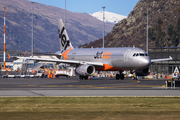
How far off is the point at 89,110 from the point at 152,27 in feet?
458

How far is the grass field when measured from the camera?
1326 cm

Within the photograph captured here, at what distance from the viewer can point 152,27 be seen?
151000 mm

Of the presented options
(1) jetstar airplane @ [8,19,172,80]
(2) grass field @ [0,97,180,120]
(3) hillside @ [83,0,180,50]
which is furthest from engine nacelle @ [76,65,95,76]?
(3) hillside @ [83,0,180,50]

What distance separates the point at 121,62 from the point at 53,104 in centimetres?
3088

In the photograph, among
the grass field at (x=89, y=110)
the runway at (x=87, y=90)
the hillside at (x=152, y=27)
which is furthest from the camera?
the hillside at (x=152, y=27)

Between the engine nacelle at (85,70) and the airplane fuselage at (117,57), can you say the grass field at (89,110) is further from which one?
the engine nacelle at (85,70)

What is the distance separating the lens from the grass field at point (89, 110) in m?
13.3

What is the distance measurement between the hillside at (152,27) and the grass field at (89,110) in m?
119

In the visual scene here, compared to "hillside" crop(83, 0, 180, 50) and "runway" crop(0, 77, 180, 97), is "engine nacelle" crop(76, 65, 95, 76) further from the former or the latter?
"hillside" crop(83, 0, 180, 50)

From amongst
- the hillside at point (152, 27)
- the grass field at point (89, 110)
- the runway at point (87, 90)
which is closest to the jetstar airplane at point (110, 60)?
the runway at point (87, 90)

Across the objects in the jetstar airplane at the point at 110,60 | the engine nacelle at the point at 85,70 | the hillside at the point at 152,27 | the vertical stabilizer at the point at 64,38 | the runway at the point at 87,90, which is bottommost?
the runway at the point at 87,90

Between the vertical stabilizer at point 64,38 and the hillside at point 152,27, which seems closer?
the vertical stabilizer at point 64,38

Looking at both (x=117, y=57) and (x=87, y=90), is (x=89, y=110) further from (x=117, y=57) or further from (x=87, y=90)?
(x=117, y=57)

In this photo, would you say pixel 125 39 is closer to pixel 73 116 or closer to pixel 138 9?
pixel 138 9
